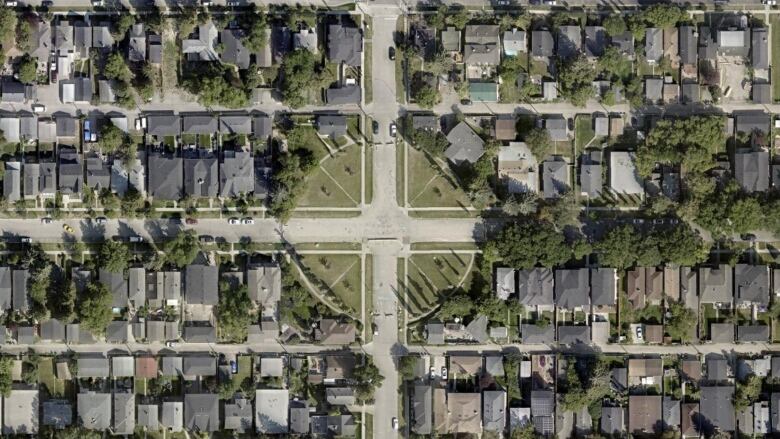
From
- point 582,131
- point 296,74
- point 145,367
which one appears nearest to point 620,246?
point 582,131

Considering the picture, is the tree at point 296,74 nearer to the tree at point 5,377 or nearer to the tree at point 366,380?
the tree at point 366,380

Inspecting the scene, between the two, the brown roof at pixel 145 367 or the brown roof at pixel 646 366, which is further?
the brown roof at pixel 646 366

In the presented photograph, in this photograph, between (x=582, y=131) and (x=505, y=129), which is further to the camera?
(x=582, y=131)

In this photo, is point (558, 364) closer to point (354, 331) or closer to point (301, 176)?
point (354, 331)

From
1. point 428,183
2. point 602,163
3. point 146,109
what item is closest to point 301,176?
point 428,183

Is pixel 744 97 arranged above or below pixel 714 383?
above

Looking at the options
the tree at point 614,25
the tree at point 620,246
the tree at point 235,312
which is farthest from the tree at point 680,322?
the tree at point 235,312

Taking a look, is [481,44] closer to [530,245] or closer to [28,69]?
[530,245]
